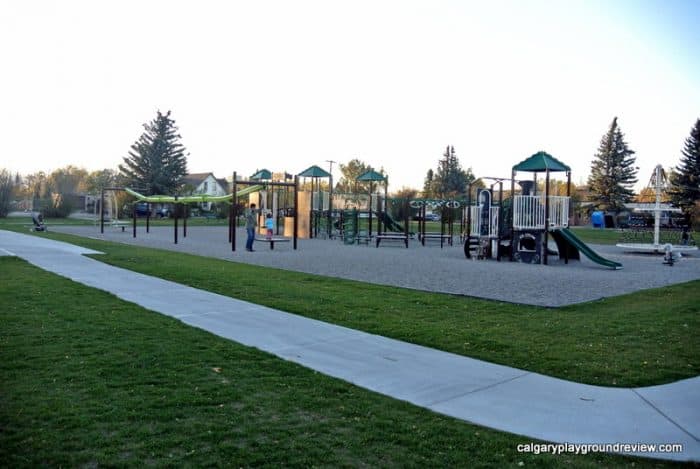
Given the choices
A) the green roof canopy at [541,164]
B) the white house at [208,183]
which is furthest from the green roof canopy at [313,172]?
the white house at [208,183]

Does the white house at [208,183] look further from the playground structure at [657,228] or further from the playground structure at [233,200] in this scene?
the playground structure at [657,228]

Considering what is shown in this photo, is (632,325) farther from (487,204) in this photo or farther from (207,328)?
(487,204)

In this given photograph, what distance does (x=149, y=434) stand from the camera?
4422 millimetres

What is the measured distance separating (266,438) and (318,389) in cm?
130

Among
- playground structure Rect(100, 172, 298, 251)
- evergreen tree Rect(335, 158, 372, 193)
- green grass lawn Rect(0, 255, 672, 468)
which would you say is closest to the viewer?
green grass lawn Rect(0, 255, 672, 468)

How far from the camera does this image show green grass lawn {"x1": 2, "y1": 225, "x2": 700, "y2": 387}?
22.4 ft

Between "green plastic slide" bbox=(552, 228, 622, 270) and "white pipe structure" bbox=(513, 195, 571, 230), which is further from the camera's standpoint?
"white pipe structure" bbox=(513, 195, 571, 230)

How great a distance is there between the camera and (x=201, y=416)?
4.83m

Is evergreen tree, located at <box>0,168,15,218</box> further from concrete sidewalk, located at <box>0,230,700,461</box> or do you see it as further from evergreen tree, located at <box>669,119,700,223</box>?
evergreen tree, located at <box>669,119,700,223</box>

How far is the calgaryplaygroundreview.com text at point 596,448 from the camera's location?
4.38 metres

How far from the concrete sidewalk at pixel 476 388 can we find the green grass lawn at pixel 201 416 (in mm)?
311

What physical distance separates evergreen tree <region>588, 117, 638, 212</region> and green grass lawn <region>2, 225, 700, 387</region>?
195 feet

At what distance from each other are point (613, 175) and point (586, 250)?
5491 centimetres

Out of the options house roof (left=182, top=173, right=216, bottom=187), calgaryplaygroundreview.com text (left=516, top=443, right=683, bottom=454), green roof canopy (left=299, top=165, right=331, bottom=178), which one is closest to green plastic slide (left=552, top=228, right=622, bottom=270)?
calgaryplaygroundreview.com text (left=516, top=443, right=683, bottom=454)
